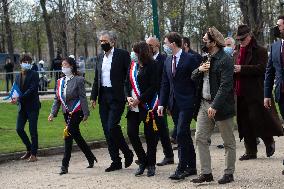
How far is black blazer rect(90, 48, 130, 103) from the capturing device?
32.4 ft

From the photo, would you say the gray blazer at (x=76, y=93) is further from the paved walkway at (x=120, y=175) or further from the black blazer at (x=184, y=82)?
the black blazer at (x=184, y=82)

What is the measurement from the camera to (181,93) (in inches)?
344

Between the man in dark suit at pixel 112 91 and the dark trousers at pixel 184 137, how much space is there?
1.24 m

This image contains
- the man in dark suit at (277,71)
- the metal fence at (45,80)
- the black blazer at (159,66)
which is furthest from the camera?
the metal fence at (45,80)

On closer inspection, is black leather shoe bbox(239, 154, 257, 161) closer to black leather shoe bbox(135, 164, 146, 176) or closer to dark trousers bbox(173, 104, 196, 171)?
dark trousers bbox(173, 104, 196, 171)

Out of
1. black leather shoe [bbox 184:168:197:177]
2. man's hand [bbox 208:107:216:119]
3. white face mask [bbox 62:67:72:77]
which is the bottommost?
black leather shoe [bbox 184:168:197:177]

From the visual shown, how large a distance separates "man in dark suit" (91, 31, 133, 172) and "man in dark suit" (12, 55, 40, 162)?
2.19 metres

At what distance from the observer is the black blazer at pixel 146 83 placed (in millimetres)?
9242

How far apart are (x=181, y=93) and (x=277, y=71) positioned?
135 centimetres

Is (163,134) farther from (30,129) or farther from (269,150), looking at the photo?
(30,129)

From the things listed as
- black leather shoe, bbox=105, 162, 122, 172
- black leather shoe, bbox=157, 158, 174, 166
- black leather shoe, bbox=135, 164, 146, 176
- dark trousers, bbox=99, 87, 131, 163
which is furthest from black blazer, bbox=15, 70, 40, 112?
black leather shoe, bbox=135, 164, 146, 176

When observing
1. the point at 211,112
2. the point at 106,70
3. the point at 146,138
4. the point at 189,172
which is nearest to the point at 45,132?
the point at 106,70

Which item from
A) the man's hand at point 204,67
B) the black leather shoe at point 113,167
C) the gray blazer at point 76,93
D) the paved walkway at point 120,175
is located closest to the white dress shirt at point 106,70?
the gray blazer at point 76,93

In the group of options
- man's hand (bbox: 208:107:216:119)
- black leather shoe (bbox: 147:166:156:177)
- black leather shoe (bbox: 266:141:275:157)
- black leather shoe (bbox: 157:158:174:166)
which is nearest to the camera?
man's hand (bbox: 208:107:216:119)
